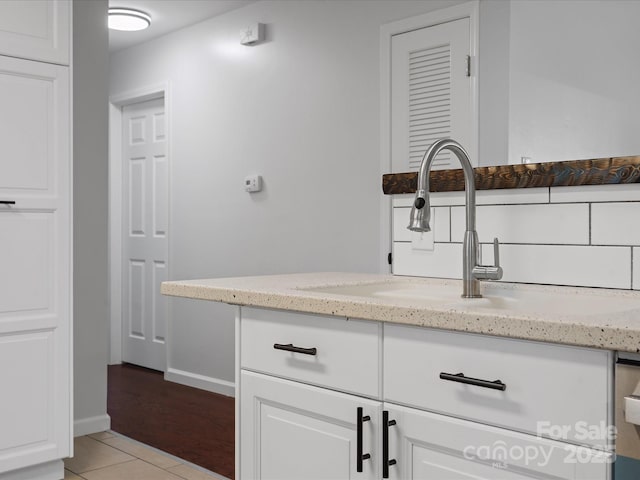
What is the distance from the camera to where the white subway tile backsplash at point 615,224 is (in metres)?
1.39

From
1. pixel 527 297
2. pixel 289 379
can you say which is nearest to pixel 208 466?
pixel 289 379

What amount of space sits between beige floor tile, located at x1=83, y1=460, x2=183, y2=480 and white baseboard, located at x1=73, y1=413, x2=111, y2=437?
0.48 m

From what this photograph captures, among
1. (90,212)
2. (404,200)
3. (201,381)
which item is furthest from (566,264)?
(201,381)

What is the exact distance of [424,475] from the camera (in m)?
1.15

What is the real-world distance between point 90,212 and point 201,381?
1678 millimetres

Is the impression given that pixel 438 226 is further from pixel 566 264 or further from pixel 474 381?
pixel 474 381

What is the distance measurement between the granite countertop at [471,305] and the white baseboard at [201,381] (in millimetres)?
2659

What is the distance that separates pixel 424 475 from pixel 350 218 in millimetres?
2528

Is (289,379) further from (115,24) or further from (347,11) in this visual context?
(115,24)
